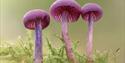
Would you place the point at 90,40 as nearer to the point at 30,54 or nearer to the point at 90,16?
the point at 90,16

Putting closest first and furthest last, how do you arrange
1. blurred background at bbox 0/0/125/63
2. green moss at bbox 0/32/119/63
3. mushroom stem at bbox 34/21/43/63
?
1. mushroom stem at bbox 34/21/43/63
2. green moss at bbox 0/32/119/63
3. blurred background at bbox 0/0/125/63

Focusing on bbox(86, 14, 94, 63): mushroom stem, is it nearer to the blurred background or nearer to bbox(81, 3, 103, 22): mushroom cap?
bbox(81, 3, 103, 22): mushroom cap

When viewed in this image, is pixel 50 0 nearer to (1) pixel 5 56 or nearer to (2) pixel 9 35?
(2) pixel 9 35

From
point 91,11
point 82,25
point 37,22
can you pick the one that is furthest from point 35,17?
point 82,25

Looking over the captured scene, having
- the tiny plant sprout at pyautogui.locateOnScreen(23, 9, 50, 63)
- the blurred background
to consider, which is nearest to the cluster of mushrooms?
the tiny plant sprout at pyautogui.locateOnScreen(23, 9, 50, 63)

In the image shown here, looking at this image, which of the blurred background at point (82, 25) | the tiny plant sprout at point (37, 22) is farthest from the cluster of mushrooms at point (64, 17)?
the blurred background at point (82, 25)

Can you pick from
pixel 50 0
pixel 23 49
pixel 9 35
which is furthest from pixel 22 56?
pixel 50 0
